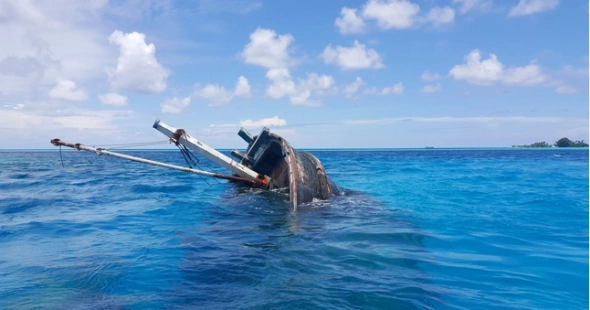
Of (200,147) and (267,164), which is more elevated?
(200,147)

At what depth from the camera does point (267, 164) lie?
1672cm

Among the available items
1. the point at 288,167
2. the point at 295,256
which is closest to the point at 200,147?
the point at 288,167

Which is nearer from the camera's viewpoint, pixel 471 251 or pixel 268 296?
pixel 268 296

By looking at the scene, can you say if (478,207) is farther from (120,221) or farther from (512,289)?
(120,221)

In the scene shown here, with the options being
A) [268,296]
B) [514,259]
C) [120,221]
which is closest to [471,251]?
[514,259]

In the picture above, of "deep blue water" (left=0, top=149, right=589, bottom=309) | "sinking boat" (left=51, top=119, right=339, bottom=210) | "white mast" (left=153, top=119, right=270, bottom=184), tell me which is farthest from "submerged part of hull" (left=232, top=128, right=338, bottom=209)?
Result: "white mast" (left=153, top=119, right=270, bottom=184)

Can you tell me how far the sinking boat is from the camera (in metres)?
11.7

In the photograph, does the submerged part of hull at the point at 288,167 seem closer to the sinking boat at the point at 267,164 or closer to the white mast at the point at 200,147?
the sinking boat at the point at 267,164

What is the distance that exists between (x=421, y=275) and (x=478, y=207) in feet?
25.5

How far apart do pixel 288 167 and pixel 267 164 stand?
4.97 m

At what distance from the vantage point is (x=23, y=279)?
5.81 metres

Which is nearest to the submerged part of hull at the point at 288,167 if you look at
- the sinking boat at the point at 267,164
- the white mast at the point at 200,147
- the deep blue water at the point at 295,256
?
the sinking boat at the point at 267,164

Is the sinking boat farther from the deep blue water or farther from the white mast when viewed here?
the deep blue water

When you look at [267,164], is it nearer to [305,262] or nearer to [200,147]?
[200,147]
